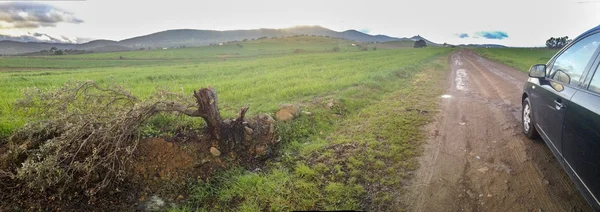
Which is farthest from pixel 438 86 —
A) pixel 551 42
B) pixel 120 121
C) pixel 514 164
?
pixel 551 42

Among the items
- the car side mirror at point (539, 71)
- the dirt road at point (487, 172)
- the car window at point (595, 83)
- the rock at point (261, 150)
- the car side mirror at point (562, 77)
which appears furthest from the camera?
the rock at point (261, 150)

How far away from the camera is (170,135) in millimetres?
4766

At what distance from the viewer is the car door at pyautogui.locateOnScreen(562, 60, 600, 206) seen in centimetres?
248

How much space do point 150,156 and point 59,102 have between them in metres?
1.58

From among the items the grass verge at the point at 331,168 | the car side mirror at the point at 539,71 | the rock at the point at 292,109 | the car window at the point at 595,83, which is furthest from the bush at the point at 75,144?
the car side mirror at the point at 539,71

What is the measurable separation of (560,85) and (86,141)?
6.02m

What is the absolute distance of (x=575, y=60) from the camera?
3709 mm

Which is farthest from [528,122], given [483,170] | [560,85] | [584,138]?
[584,138]

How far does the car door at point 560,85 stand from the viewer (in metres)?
3.32

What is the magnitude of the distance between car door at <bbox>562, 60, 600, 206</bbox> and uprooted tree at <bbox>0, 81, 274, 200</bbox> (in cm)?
382

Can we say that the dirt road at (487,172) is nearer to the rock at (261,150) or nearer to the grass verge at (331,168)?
the grass verge at (331,168)

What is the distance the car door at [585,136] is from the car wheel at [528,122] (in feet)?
6.51

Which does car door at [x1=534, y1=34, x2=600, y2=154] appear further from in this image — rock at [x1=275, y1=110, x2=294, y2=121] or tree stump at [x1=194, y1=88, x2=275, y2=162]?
rock at [x1=275, y1=110, x2=294, y2=121]

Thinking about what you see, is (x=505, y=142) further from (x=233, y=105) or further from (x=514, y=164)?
(x=233, y=105)
